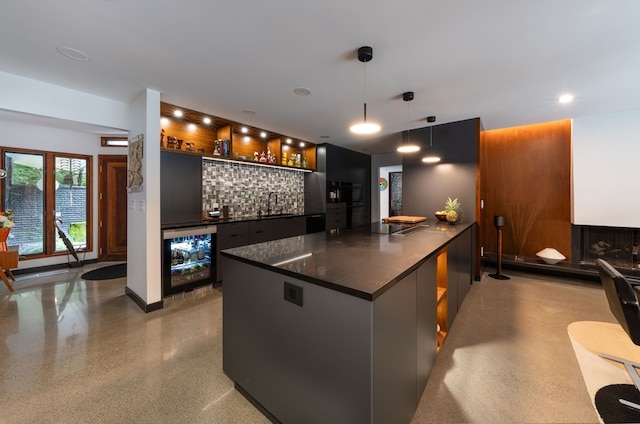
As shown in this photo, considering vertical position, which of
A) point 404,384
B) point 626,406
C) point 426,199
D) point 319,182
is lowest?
point 626,406

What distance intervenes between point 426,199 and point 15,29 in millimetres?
4989

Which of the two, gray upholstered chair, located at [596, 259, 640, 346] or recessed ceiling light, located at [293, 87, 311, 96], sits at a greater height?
recessed ceiling light, located at [293, 87, 311, 96]

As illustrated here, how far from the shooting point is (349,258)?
5.50ft

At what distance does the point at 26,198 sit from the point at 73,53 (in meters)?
3.92

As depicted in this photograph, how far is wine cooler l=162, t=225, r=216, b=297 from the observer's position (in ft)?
10.6

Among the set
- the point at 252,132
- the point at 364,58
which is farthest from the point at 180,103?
the point at 364,58

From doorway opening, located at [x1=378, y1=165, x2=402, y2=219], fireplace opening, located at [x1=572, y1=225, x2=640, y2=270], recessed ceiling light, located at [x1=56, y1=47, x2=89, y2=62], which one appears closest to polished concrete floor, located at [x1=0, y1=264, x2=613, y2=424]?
fireplace opening, located at [x1=572, y1=225, x2=640, y2=270]

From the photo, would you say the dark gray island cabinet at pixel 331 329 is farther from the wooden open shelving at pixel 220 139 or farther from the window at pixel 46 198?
the window at pixel 46 198

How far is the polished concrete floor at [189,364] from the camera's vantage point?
5.26 feet

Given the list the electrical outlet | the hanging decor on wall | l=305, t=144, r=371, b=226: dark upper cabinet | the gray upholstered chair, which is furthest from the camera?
l=305, t=144, r=371, b=226: dark upper cabinet

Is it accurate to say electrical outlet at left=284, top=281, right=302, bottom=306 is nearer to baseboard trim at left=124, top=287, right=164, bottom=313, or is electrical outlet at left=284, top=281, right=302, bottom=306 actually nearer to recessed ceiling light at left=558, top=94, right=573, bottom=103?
baseboard trim at left=124, top=287, right=164, bottom=313

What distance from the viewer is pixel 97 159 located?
521 cm

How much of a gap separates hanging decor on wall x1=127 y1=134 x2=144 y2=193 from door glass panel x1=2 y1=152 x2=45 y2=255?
110 inches

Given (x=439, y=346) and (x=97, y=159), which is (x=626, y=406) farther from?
(x=97, y=159)
